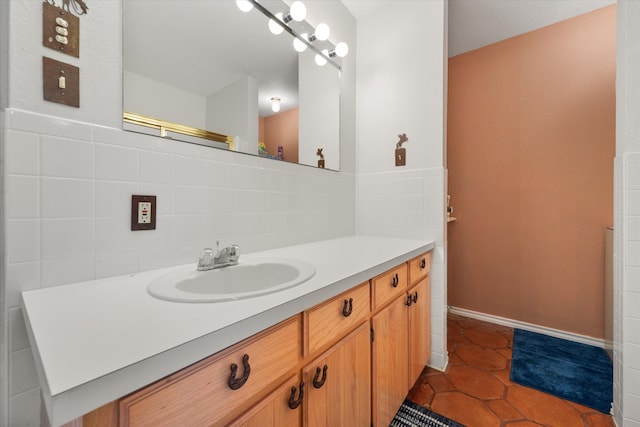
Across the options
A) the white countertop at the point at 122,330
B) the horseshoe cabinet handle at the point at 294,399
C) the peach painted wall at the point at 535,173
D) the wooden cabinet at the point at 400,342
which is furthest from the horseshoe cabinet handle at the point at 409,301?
the peach painted wall at the point at 535,173

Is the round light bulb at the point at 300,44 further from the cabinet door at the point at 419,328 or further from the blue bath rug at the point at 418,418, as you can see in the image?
the blue bath rug at the point at 418,418

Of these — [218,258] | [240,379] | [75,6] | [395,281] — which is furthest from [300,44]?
[240,379]

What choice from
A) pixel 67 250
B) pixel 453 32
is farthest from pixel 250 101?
pixel 453 32

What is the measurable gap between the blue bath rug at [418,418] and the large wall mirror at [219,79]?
1.41 m

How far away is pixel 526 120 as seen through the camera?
2.15m

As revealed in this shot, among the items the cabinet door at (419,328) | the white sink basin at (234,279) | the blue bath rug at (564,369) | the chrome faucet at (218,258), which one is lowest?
the blue bath rug at (564,369)

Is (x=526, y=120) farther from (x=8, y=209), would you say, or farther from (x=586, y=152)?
(x=8, y=209)

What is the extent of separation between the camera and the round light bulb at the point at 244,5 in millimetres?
1206

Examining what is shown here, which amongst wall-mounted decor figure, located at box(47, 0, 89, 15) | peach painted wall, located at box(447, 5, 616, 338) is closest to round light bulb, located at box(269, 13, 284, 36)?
wall-mounted decor figure, located at box(47, 0, 89, 15)

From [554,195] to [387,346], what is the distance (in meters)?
1.91

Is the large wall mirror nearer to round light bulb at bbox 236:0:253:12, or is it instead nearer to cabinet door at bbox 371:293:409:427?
round light bulb at bbox 236:0:253:12

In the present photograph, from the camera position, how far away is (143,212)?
2.85 ft

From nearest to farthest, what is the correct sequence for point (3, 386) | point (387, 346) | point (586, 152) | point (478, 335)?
point (3, 386) < point (387, 346) < point (586, 152) < point (478, 335)

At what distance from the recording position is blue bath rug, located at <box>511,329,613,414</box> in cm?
144
